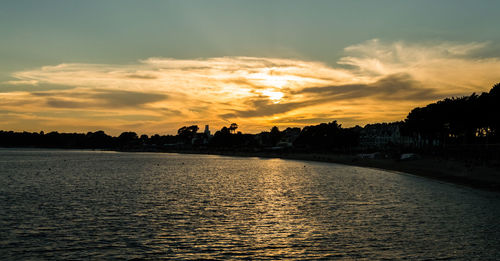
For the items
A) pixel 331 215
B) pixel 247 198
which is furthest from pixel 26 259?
pixel 247 198

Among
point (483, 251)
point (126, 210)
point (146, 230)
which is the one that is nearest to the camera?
point (483, 251)

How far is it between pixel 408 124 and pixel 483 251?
133 m

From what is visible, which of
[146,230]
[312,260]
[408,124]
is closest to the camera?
[312,260]

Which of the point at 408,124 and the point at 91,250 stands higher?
the point at 408,124

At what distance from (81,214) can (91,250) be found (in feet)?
37.4

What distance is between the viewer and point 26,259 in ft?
55.5

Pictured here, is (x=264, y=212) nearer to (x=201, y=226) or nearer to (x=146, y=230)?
(x=201, y=226)

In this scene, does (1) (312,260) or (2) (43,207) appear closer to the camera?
(1) (312,260)

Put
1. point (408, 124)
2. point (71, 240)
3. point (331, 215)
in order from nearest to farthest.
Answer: point (71, 240), point (331, 215), point (408, 124)

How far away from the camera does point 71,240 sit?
67.7 feet

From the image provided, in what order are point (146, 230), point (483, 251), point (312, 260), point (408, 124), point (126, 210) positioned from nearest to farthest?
point (312, 260) → point (483, 251) → point (146, 230) → point (126, 210) → point (408, 124)

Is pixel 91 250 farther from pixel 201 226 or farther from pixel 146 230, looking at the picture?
pixel 201 226

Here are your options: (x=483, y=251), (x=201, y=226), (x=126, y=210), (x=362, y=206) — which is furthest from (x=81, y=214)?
(x=483, y=251)

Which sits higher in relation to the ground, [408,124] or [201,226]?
[408,124]
